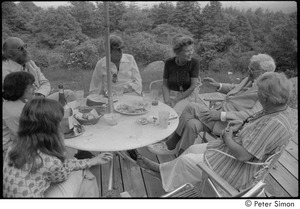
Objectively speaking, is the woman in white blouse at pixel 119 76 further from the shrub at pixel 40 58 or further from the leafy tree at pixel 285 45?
the leafy tree at pixel 285 45

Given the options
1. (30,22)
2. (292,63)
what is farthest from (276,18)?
(30,22)

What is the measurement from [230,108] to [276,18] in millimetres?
10037

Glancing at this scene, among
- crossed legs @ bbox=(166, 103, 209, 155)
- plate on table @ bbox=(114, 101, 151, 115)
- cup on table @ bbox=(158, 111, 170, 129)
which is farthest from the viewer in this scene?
crossed legs @ bbox=(166, 103, 209, 155)

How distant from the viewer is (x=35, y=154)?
4.66 feet

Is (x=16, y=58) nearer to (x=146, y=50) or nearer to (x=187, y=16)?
(x=146, y=50)

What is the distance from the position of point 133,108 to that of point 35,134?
1029mm

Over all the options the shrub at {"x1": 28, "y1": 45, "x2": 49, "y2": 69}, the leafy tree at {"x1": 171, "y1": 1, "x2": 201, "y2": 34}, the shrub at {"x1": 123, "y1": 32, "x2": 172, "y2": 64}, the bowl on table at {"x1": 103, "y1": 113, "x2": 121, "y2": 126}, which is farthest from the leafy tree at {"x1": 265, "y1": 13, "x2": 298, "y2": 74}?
the bowl on table at {"x1": 103, "y1": 113, "x2": 121, "y2": 126}

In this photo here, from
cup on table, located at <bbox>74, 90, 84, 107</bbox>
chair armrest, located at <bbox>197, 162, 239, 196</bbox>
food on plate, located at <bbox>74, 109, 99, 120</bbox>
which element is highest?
cup on table, located at <bbox>74, 90, 84, 107</bbox>

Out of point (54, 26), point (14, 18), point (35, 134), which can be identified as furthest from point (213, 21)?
point (35, 134)

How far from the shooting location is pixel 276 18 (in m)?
10.7

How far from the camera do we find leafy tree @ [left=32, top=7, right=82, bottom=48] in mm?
7738

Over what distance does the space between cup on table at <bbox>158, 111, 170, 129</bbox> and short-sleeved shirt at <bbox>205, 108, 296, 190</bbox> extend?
0.39 metres

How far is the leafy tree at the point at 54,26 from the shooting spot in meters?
7.74

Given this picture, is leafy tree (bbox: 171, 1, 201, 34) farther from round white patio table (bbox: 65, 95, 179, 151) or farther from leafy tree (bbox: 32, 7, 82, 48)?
Result: round white patio table (bbox: 65, 95, 179, 151)
